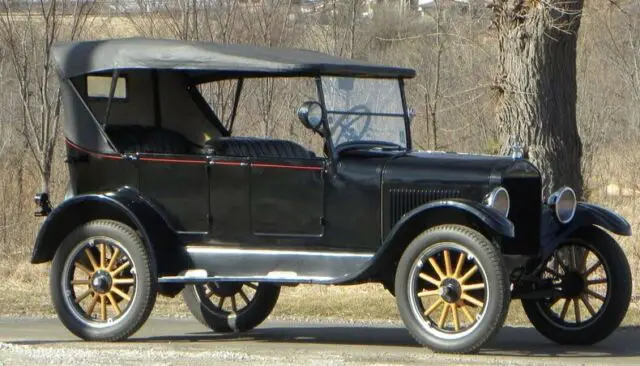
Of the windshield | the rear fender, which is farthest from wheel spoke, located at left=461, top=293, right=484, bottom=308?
the rear fender

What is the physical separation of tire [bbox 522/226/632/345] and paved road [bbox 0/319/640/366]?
0.14 metres

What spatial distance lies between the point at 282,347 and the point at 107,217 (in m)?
1.67

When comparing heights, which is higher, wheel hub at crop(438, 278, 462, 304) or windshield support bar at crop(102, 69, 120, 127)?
windshield support bar at crop(102, 69, 120, 127)

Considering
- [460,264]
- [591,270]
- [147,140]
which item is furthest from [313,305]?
[460,264]

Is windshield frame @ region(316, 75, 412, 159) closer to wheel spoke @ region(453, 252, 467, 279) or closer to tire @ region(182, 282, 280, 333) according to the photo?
wheel spoke @ region(453, 252, 467, 279)

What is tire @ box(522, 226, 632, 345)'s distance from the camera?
893cm

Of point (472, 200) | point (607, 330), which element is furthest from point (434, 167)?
point (607, 330)

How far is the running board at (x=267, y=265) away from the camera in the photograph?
28.2 feet

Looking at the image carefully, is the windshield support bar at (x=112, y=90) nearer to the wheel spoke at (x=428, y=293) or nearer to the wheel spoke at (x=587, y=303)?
the wheel spoke at (x=428, y=293)

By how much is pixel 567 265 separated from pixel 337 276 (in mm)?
1812

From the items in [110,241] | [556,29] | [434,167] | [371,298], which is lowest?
[371,298]

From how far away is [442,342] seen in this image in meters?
8.11

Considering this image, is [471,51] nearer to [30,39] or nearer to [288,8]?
[288,8]

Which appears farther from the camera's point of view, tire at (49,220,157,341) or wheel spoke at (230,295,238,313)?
wheel spoke at (230,295,238,313)
